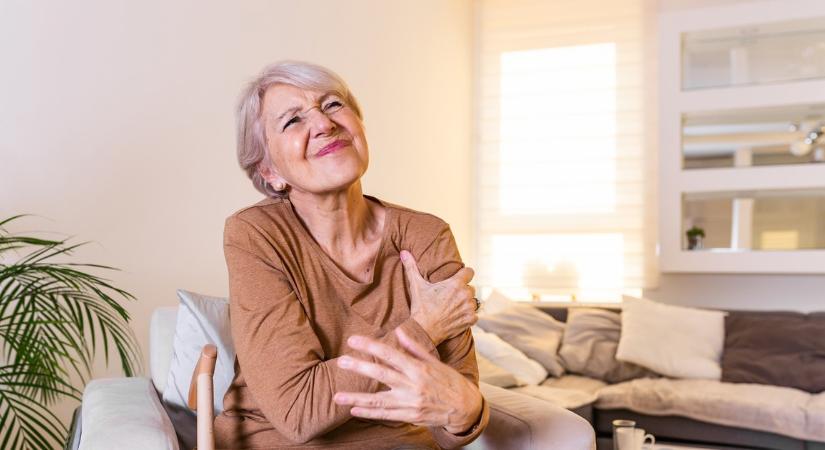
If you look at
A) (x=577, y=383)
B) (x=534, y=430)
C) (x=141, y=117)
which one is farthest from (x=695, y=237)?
(x=534, y=430)

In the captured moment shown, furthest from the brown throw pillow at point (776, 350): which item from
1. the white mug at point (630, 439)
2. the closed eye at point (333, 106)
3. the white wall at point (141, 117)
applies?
the closed eye at point (333, 106)

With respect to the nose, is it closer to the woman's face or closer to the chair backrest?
the woman's face

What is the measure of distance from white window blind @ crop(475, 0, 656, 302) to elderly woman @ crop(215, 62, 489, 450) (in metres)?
3.72

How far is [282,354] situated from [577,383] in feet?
9.02

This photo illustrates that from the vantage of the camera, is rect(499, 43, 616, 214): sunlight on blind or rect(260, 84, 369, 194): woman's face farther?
rect(499, 43, 616, 214): sunlight on blind

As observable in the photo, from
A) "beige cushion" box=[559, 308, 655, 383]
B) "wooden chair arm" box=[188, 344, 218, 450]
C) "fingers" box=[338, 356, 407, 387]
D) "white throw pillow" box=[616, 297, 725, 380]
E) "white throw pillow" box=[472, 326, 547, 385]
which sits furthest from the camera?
"beige cushion" box=[559, 308, 655, 383]

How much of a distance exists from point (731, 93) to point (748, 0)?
0.58 m

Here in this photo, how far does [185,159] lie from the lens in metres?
2.80

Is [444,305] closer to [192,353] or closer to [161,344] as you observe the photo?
[192,353]

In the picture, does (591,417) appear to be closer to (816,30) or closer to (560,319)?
(560,319)

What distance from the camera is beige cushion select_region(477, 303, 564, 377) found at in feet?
12.9

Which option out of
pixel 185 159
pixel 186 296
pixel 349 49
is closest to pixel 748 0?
pixel 349 49

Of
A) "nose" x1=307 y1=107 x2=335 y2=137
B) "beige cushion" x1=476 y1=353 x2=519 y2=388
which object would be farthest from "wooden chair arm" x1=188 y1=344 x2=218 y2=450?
"beige cushion" x1=476 y1=353 x2=519 y2=388

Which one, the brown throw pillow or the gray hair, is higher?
the gray hair
